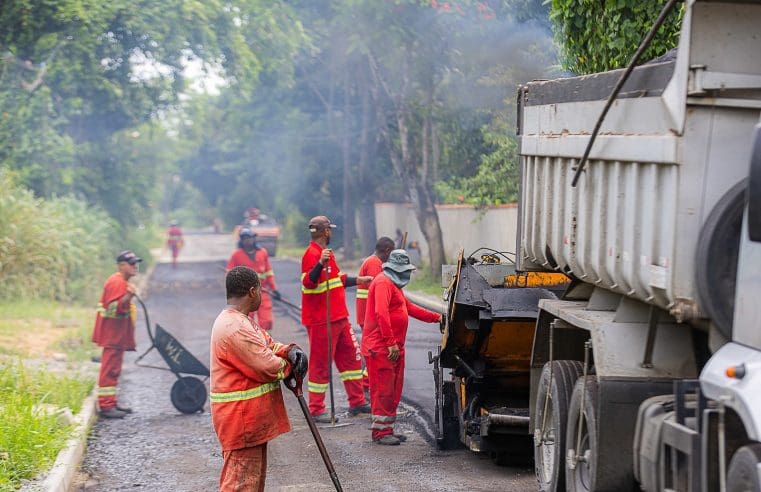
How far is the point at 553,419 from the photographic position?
663 centimetres

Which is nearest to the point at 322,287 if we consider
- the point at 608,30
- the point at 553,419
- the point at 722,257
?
the point at 608,30

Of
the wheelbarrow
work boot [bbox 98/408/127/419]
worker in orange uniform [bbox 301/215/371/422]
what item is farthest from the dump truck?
work boot [bbox 98/408/127/419]

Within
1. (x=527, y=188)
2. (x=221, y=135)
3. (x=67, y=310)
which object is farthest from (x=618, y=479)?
(x=221, y=135)

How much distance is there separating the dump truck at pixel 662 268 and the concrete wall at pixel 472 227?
37.4 ft

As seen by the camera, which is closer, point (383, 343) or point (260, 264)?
point (383, 343)

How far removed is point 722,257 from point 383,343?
15.4 feet

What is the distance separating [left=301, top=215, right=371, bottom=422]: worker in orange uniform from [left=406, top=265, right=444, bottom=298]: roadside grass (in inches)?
445

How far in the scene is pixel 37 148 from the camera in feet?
89.6

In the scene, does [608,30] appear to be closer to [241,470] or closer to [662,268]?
[662,268]

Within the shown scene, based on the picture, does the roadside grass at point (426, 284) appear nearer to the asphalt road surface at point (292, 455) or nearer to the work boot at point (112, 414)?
the asphalt road surface at point (292, 455)

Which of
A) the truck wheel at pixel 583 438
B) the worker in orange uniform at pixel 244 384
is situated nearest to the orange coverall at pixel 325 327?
the worker in orange uniform at pixel 244 384

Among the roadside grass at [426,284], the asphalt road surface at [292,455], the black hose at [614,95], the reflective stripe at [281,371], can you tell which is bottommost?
the roadside grass at [426,284]

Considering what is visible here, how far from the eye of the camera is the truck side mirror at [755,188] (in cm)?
416

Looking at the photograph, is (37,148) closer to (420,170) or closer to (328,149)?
(420,170)
